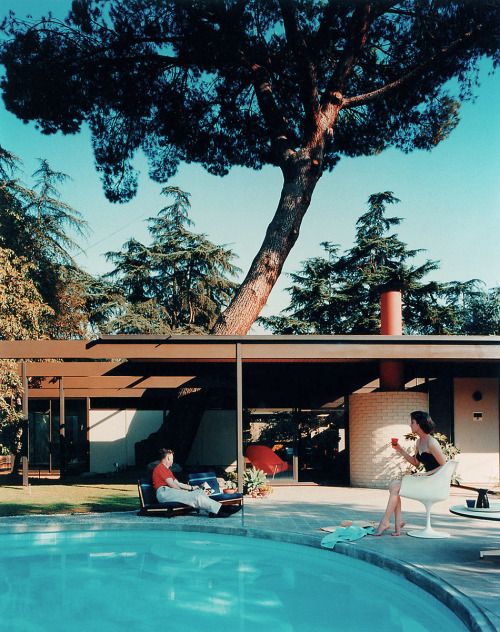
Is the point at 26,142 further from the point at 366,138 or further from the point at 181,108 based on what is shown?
the point at 366,138

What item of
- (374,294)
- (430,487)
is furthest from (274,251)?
(374,294)

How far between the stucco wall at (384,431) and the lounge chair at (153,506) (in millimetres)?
5006

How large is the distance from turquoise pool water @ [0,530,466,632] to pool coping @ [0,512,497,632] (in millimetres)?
63

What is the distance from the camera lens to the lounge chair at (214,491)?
871cm

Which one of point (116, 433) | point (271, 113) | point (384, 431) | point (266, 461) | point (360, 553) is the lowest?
point (266, 461)

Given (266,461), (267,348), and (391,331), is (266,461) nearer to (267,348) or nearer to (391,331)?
(267,348)

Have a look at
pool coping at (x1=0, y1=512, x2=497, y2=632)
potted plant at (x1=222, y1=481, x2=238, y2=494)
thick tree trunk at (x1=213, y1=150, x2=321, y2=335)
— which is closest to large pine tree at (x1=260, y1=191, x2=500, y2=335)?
thick tree trunk at (x1=213, y1=150, x2=321, y2=335)

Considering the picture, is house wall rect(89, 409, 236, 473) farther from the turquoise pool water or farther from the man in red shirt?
the turquoise pool water

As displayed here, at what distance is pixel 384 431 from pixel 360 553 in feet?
20.4

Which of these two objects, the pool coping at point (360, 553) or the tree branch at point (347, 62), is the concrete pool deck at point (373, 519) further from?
the tree branch at point (347, 62)

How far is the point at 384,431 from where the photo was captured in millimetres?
12258

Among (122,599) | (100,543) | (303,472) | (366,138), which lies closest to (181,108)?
(366,138)

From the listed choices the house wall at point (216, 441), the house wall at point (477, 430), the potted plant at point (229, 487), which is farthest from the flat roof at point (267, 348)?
the house wall at point (216, 441)

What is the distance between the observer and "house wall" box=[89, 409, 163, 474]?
58.0 feet
